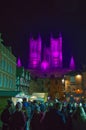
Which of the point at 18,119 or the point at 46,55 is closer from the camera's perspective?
the point at 18,119

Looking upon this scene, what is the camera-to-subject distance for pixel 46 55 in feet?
579

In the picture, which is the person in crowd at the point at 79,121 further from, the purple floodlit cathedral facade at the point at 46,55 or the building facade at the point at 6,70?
the purple floodlit cathedral facade at the point at 46,55

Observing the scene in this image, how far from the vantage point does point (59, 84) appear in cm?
9081

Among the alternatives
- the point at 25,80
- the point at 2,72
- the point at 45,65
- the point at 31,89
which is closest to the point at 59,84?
the point at 31,89

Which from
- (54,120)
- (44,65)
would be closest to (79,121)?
(54,120)

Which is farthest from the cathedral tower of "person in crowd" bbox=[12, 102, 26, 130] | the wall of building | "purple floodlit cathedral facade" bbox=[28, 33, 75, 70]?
"person in crowd" bbox=[12, 102, 26, 130]

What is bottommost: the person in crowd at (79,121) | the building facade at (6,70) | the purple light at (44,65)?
the person in crowd at (79,121)

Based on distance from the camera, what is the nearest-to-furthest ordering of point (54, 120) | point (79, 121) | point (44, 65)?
point (79, 121), point (54, 120), point (44, 65)

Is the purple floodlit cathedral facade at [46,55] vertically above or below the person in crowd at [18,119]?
above

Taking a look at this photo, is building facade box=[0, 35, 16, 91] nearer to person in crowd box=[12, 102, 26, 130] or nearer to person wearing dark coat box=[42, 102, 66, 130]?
person in crowd box=[12, 102, 26, 130]

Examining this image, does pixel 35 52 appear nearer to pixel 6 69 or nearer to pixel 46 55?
pixel 46 55

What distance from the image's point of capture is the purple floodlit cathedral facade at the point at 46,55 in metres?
166

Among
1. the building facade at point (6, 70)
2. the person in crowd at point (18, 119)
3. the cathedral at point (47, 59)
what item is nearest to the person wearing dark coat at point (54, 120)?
the person in crowd at point (18, 119)

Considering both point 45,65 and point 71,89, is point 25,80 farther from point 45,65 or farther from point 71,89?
point 45,65
